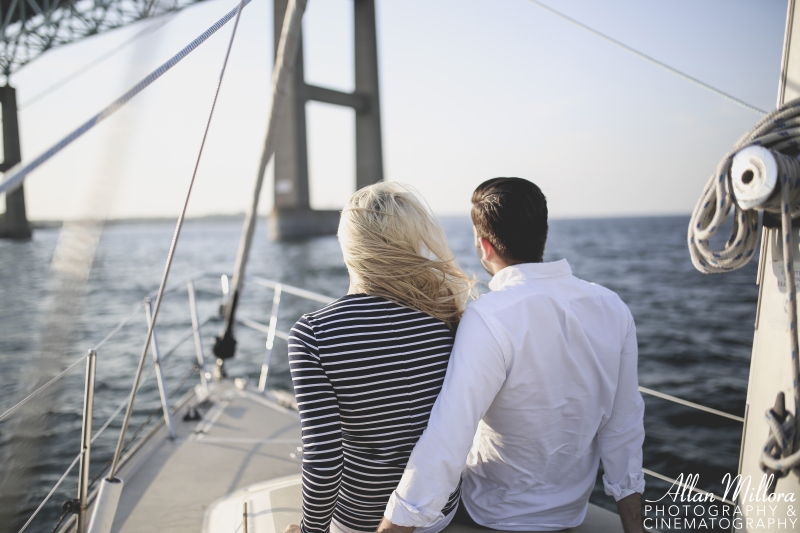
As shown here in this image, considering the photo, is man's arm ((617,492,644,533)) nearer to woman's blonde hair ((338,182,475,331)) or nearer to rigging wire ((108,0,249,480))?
woman's blonde hair ((338,182,475,331))

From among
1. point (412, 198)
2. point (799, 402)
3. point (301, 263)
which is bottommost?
point (301, 263)

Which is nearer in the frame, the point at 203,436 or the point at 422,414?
the point at 422,414

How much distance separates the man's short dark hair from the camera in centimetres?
85

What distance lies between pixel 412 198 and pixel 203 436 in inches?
52.4

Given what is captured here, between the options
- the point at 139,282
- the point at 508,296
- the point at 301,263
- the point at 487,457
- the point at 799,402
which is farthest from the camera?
the point at 301,263

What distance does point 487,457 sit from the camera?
94cm

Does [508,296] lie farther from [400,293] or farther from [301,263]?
[301,263]

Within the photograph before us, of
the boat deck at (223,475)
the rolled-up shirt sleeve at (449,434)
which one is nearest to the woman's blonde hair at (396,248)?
the rolled-up shirt sleeve at (449,434)

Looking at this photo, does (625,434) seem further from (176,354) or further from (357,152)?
(357,152)

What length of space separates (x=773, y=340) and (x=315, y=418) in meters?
0.67

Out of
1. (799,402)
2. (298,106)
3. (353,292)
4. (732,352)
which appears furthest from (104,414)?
(298,106)

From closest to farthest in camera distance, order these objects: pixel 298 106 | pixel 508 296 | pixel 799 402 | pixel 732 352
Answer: pixel 799 402 < pixel 508 296 < pixel 732 352 < pixel 298 106

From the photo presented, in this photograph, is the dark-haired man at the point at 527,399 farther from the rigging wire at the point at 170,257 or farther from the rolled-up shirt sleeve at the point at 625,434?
the rigging wire at the point at 170,257

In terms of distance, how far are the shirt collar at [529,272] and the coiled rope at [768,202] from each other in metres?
0.21
